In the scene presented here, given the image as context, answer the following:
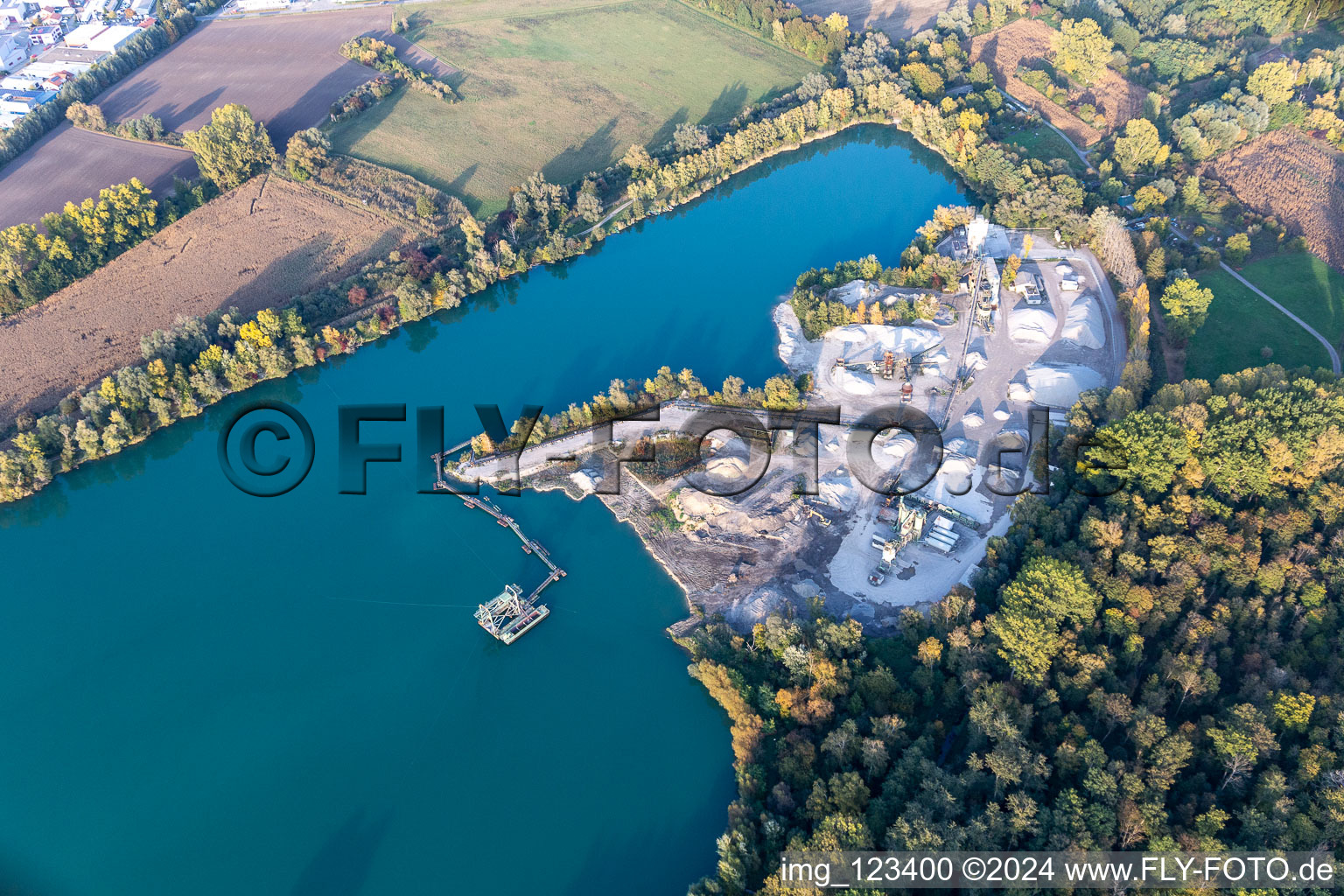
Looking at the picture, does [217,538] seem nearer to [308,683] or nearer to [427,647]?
[308,683]

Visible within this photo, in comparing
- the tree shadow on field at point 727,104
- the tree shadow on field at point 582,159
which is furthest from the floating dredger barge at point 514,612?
the tree shadow on field at point 727,104

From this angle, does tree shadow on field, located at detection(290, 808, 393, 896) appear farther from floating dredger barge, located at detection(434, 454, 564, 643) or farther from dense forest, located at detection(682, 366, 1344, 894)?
dense forest, located at detection(682, 366, 1344, 894)

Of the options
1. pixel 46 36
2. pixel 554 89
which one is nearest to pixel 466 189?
pixel 554 89

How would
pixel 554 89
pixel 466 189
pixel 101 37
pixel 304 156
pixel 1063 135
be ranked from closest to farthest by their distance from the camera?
1. pixel 304 156
2. pixel 466 189
3. pixel 1063 135
4. pixel 554 89
5. pixel 101 37

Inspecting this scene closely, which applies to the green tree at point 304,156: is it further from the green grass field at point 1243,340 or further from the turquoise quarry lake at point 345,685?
the green grass field at point 1243,340

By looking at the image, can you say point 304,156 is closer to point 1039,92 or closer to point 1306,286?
point 1039,92

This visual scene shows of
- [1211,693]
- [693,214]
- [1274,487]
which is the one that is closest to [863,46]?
[693,214]
